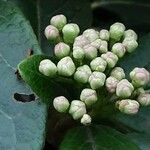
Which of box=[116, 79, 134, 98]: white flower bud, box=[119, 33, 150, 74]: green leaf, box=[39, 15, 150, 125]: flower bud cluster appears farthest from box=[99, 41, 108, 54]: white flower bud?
box=[119, 33, 150, 74]: green leaf

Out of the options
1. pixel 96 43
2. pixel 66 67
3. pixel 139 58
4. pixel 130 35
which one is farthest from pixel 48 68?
pixel 139 58

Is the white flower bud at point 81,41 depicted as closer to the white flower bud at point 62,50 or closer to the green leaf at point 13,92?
the white flower bud at point 62,50

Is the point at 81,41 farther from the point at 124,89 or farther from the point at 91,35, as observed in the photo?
the point at 124,89

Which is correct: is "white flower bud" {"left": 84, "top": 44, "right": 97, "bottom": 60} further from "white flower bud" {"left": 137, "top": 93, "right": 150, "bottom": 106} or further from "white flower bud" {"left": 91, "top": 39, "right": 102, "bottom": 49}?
"white flower bud" {"left": 137, "top": 93, "right": 150, "bottom": 106}

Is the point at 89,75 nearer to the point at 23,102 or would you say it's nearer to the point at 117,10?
the point at 23,102

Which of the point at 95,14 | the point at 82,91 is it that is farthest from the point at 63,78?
the point at 95,14
